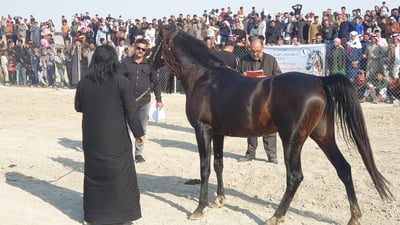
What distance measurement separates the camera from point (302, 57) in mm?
16609

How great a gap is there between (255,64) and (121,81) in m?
3.38

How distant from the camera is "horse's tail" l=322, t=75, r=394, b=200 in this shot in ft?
19.4

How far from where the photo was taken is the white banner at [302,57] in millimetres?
16297

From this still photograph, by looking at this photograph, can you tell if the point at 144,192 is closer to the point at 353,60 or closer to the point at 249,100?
the point at 249,100

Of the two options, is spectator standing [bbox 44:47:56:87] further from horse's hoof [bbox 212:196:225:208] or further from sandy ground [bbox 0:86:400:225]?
horse's hoof [bbox 212:196:225:208]

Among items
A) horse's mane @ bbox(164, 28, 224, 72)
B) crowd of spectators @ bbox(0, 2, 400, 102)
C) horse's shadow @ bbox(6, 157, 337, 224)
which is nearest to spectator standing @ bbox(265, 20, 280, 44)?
crowd of spectators @ bbox(0, 2, 400, 102)

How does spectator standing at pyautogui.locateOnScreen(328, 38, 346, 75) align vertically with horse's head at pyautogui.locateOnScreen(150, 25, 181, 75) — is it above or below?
below

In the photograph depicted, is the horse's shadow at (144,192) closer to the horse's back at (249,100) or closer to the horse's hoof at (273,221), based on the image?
the horse's hoof at (273,221)

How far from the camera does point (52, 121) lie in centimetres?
1410

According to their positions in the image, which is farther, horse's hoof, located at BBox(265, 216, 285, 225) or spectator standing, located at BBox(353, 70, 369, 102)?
spectator standing, located at BBox(353, 70, 369, 102)

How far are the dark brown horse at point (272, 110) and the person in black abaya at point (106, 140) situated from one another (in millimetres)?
919

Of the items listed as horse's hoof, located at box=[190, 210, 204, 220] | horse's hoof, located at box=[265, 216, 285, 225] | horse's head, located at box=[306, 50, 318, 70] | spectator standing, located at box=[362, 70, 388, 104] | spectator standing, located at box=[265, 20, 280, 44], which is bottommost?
horse's hoof, located at box=[190, 210, 204, 220]

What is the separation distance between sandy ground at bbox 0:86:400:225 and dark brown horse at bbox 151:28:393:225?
44cm

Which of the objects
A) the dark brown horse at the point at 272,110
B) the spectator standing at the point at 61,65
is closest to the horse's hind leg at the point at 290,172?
the dark brown horse at the point at 272,110
